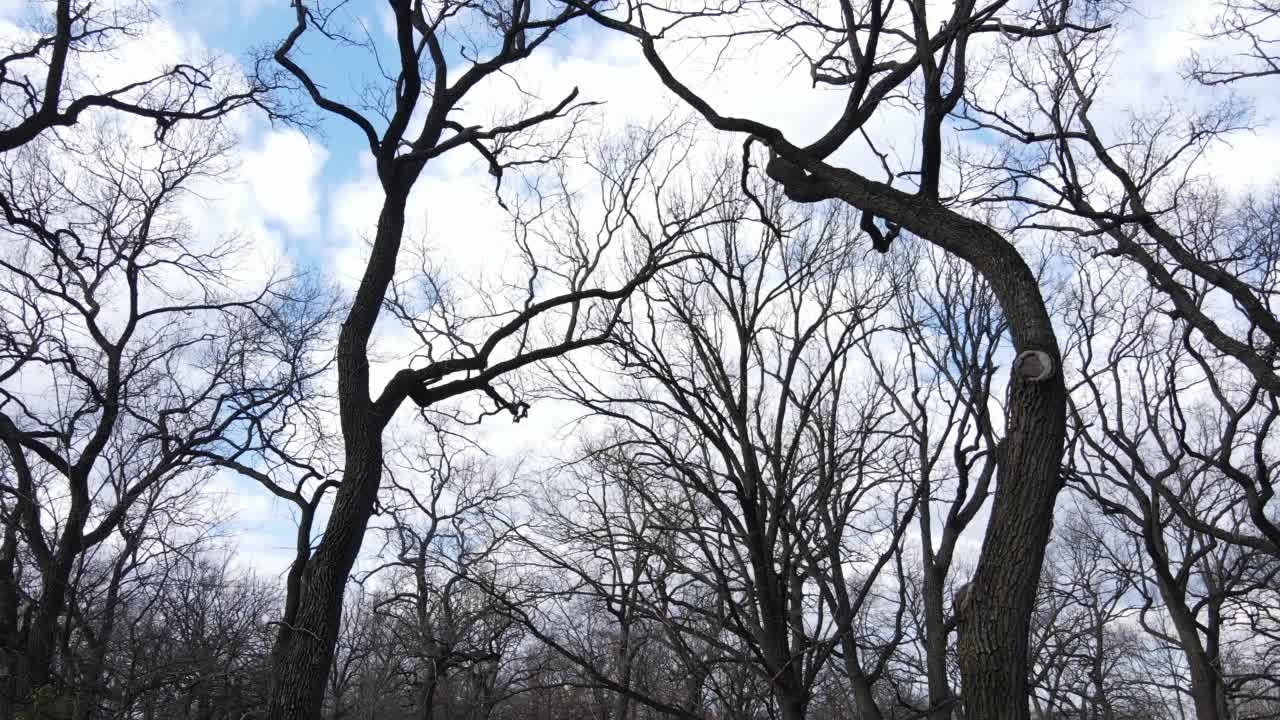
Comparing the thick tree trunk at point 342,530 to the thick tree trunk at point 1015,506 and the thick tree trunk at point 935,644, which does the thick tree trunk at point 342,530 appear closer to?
the thick tree trunk at point 1015,506

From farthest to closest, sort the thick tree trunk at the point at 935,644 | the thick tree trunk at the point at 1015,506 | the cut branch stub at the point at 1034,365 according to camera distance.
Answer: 1. the thick tree trunk at the point at 935,644
2. the cut branch stub at the point at 1034,365
3. the thick tree trunk at the point at 1015,506

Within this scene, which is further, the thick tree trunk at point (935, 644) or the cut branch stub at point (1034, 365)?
the thick tree trunk at point (935, 644)

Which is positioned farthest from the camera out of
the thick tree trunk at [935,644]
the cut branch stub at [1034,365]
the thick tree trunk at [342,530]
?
the thick tree trunk at [935,644]

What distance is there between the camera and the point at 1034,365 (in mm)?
3848

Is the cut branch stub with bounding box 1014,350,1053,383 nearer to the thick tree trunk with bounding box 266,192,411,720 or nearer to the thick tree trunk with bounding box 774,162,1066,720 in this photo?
the thick tree trunk with bounding box 774,162,1066,720

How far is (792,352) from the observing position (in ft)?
26.1

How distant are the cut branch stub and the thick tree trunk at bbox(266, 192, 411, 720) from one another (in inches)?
199

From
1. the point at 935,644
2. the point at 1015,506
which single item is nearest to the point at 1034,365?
the point at 1015,506

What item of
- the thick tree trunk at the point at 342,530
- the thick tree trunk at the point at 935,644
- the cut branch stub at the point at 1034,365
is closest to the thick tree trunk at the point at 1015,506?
the cut branch stub at the point at 1034,365

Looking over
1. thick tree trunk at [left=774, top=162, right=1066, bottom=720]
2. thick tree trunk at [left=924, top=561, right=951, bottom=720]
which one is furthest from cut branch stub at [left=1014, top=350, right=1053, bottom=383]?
thick tree trunk at [left=924, top=561, right=951, bottom=720]

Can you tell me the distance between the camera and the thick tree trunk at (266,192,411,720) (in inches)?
253

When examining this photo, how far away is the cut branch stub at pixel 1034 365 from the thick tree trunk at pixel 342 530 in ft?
16.6

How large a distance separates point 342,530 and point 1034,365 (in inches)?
205

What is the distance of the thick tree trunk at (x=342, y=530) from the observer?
253 inches
